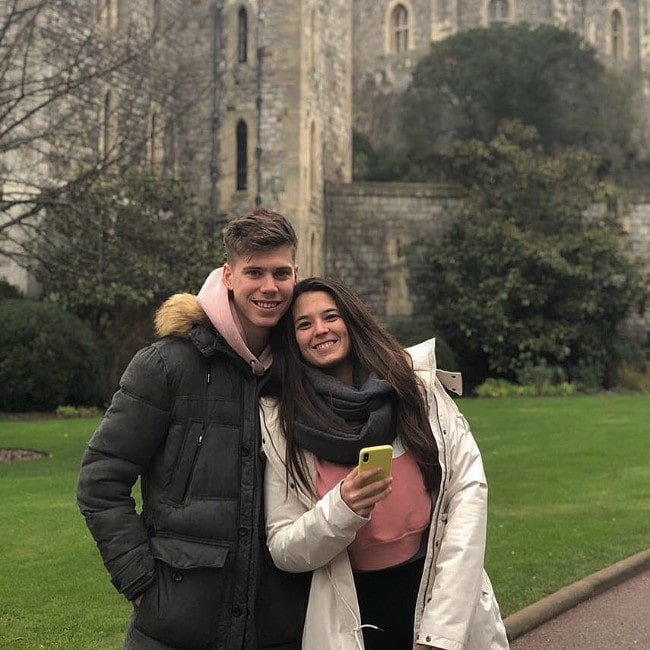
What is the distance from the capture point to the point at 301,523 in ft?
8.16

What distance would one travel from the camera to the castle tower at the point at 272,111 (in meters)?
22.1

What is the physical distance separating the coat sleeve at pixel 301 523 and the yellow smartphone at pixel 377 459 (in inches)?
5.7

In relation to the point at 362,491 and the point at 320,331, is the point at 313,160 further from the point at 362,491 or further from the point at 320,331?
the point at 362,491

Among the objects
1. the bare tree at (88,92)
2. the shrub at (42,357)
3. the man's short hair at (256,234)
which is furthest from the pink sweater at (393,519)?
the shrub at (42,357)

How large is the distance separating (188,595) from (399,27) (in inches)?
1751

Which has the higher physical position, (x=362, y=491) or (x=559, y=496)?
(x=362, y=491)

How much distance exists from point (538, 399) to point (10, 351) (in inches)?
482

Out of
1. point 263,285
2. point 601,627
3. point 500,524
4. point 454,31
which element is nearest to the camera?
point 263,285

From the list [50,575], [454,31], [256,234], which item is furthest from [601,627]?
[454,31]

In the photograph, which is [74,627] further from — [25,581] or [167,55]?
[167,55]

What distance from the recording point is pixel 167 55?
2244 centimetres

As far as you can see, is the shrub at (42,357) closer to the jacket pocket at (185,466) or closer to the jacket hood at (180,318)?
the jacket hood at (180,318)

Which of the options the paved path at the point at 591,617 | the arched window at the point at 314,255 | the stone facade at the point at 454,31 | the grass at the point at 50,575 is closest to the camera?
the grass at the point at 50,575

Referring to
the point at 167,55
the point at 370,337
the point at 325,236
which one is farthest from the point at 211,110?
the point at 370,337
